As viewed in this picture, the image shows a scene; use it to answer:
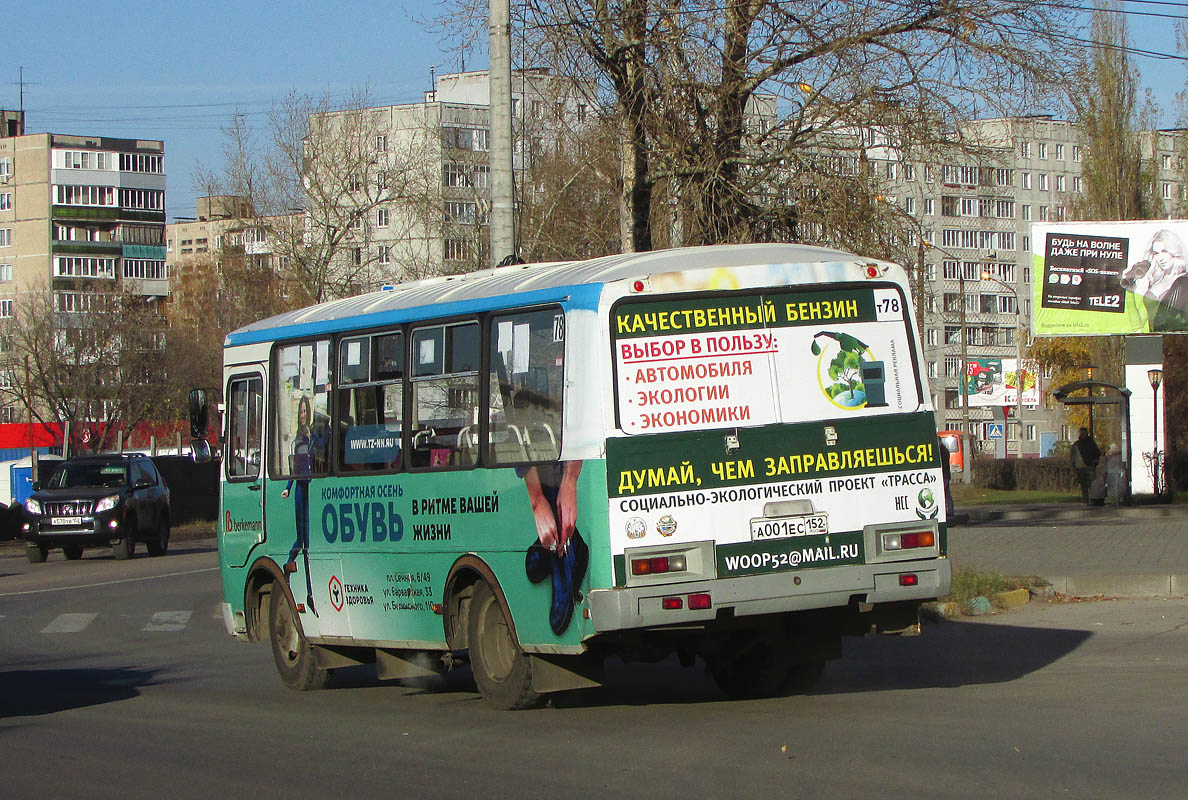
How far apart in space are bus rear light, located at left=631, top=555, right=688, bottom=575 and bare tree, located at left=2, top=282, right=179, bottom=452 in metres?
58.6

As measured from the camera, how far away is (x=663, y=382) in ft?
29.9

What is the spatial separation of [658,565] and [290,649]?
4679 millimetres

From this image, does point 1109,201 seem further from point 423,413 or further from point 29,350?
point 423,413

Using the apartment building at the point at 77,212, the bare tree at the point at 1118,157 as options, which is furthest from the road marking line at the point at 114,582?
the apartment building at the point at 77,212

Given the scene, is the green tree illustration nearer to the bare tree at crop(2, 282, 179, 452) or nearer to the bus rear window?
the bus rear window

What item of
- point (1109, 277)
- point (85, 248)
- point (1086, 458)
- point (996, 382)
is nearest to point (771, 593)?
point (1086, 458)

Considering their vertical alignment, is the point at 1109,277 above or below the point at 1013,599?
above

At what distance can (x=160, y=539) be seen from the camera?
31.7m

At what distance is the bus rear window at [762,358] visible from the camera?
9094mm

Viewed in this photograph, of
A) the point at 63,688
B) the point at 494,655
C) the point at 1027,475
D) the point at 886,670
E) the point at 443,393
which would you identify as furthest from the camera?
the point at 1027,475

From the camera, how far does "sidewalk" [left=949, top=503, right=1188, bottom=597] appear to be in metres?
16.5

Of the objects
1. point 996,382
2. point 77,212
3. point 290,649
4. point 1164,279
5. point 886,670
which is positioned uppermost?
point 77,212

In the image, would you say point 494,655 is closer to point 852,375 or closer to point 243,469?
point 852,375

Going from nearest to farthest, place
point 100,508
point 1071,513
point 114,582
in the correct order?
1. point 114,582
2. point 100,508
3. point 1071,513
